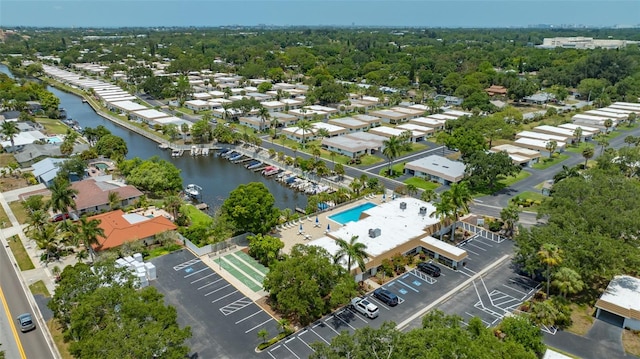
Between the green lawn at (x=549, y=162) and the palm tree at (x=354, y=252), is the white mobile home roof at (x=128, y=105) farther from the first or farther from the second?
the green lawn at (x=549, y=162)

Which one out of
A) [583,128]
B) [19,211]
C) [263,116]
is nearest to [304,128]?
[263,116]

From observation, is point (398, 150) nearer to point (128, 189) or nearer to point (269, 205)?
point (269, 205)

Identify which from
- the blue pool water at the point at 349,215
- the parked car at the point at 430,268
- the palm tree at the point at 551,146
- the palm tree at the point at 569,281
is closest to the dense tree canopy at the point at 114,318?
the parked car at the point at 430,268

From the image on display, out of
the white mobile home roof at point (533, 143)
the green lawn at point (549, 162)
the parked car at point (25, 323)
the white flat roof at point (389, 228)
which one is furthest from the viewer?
the white mobile home roof at point (533, 143)

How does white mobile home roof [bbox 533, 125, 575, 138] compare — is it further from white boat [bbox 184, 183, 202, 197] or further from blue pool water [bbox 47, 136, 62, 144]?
blue pool water [bbox 47, 136, 62, 144]

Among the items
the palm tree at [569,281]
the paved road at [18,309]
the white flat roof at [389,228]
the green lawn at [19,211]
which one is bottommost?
the paved road at [18,309]

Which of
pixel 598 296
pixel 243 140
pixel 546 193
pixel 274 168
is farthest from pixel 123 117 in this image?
pixel 598 296

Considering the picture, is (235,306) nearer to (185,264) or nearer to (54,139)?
(185,264)
